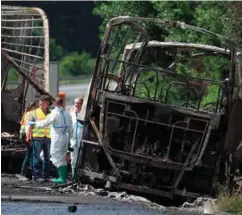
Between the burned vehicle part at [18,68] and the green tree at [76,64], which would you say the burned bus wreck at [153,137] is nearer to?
the burned vehicle part at [18,68]

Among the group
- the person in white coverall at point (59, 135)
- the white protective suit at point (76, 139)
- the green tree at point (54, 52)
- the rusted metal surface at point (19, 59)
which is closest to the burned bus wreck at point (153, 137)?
the white protective suit at point (76, 139)

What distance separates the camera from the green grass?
13303 mm

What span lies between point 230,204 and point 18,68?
9299 mm

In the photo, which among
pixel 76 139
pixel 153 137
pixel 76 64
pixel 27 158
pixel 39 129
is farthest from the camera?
pixel 76 64

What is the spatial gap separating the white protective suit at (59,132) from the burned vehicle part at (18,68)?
241cm

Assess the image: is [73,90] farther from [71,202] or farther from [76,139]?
[71,202]

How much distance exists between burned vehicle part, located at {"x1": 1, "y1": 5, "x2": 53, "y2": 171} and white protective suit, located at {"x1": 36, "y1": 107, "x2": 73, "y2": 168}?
241cm

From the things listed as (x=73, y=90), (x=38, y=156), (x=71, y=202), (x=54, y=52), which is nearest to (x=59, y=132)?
(x=38, y=156)

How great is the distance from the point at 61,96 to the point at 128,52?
4.77 ft

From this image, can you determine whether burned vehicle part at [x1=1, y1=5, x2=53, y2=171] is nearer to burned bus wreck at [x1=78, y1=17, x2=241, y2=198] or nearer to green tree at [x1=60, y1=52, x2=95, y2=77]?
burned bus wreck at [x1=78, y1=17, x2=241, y2=198]

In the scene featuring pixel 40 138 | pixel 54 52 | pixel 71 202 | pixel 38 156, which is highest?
pixel 40 138

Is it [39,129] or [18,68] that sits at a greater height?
[18,68]

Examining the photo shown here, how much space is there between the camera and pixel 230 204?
1350 cm

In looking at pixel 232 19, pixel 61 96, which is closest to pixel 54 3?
pixel 232 19
